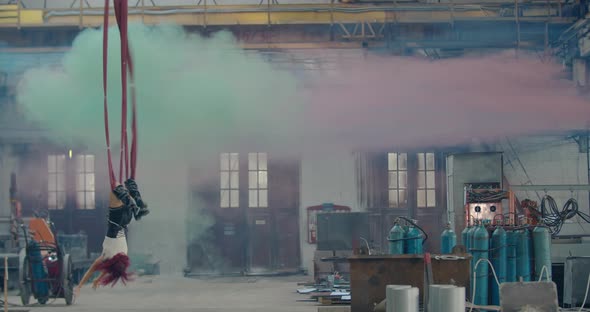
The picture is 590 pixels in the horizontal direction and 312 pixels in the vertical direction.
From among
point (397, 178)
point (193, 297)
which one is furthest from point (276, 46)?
point (193, 297)

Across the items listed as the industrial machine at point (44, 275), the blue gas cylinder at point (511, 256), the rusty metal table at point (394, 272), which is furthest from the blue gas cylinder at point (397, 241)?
the industrial machine at point (44, 275)

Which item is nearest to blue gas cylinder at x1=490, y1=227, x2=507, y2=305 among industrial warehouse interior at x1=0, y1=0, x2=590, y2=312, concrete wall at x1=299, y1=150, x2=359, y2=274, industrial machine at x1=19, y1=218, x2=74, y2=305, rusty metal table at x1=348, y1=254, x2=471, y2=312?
industrial warehouse interior at x1=0, y1=0, x2=590, y2=312

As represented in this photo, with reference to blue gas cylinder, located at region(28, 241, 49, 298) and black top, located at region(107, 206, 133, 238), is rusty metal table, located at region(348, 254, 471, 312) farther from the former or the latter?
blue gas cylinder, located at region(28, 241, 49, 298)

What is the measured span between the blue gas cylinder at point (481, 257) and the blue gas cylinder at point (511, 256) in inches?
14.3

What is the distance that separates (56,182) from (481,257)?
14.4 meters

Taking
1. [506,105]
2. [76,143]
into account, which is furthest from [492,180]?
[76,143]

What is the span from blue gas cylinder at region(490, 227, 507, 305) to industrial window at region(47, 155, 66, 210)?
561 inches

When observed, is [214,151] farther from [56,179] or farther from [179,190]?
[56,179]

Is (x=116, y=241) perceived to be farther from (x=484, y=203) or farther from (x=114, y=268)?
(x=484, y=203)

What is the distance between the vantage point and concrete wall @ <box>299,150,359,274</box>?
82.0 ft

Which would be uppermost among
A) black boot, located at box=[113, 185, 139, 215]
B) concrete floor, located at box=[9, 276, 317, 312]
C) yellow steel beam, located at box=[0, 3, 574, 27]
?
yellow steel beam, located at box=[0, 3, 574, 27]

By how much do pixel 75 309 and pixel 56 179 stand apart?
9.22 meters

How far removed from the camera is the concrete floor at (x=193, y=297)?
16484 mm

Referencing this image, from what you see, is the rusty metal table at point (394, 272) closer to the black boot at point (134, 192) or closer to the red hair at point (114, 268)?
the black boot at point (134, 192)
